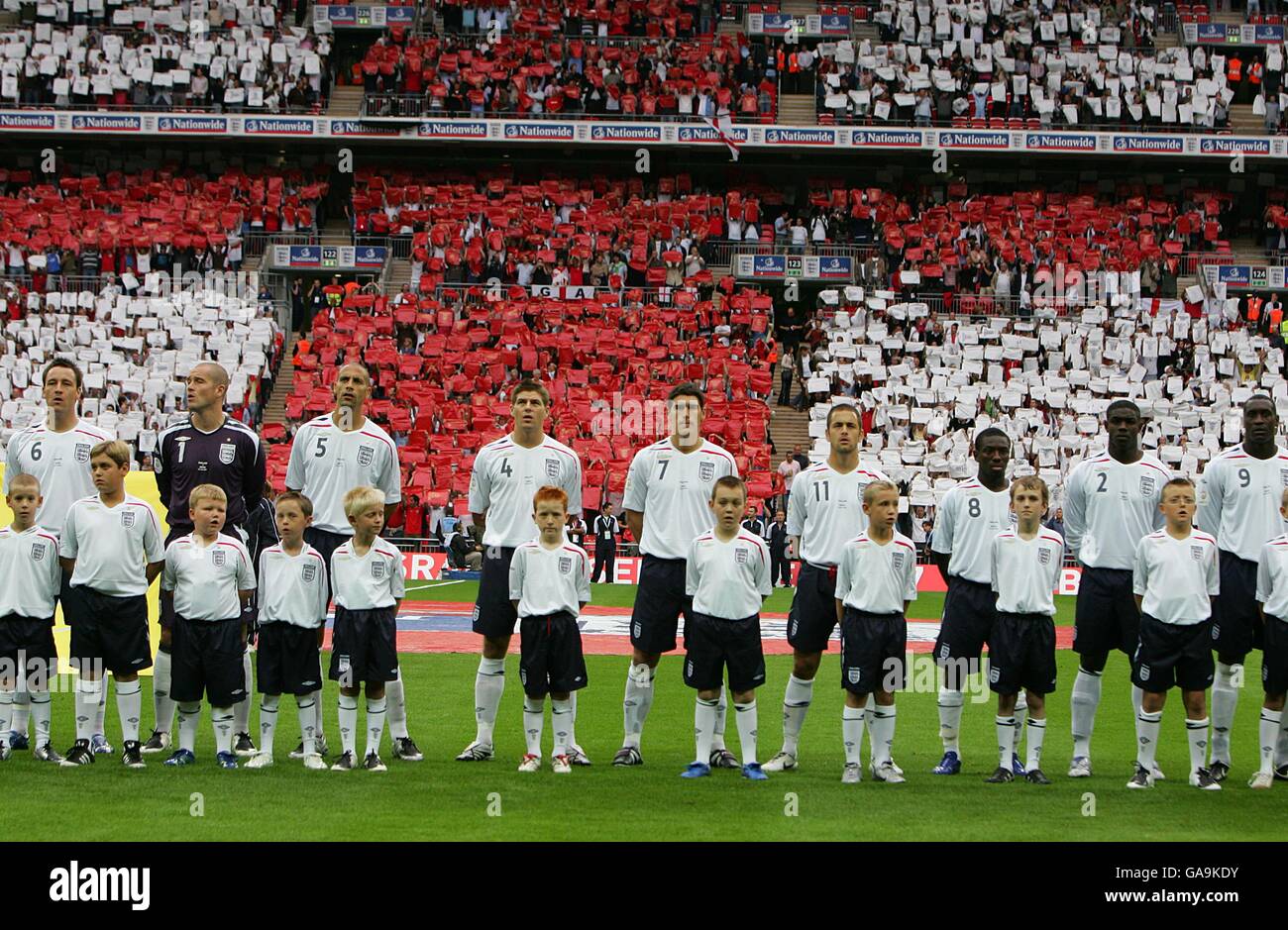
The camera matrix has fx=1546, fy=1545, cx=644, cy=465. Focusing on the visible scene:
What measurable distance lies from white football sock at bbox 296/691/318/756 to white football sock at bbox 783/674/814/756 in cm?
292

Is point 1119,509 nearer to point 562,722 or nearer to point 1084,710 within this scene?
point 1084,710

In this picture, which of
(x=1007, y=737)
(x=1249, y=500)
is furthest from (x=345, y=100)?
(x=1007, y=737)

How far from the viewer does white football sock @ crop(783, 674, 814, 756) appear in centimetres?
970

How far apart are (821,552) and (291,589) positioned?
3307 millimetres

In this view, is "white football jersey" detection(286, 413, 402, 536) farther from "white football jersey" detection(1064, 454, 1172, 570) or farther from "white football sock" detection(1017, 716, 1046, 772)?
"white football jersey" detection(1064, 454, 1172, 570)

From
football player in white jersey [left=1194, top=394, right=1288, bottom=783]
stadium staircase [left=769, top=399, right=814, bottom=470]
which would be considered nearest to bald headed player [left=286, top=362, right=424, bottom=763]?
football player in white jersey [left=1194, top=394, right=1288, bottom=783]

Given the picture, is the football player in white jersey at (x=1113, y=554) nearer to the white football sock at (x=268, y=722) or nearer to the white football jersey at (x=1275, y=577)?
the white football jersey at (x=1275, y=577)

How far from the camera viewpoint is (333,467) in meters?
10.1

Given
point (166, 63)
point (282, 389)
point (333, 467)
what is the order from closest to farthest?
point (333, 467) → point (282, 389) → point (166, 63)

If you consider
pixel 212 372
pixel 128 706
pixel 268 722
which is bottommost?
pixel 268 722

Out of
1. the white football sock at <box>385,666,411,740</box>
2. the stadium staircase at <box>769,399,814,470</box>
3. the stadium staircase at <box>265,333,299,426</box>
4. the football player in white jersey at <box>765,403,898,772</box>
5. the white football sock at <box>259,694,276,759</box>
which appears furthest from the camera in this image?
the stadium staircase at <box>265,333,299,426</box>

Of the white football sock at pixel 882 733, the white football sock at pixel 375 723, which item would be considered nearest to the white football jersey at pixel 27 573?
the white football sock at pixel 375 723

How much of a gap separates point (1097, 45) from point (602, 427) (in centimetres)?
1978

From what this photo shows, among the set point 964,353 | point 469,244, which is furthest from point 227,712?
point 469,244
